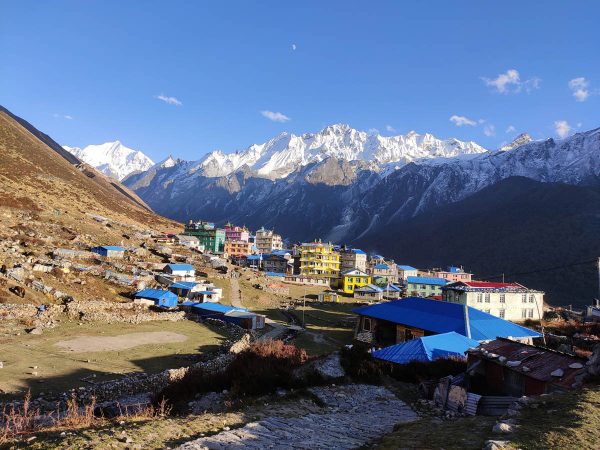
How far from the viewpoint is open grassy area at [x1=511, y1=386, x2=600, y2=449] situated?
955 centimetres

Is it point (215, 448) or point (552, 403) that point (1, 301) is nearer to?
point (215, 448)

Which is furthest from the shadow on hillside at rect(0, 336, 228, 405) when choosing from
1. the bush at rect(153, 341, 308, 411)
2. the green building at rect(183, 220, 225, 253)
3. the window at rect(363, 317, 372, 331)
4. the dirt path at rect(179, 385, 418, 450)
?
the green building at rect(183, 220, 225, 253)

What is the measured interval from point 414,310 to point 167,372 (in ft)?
85.4

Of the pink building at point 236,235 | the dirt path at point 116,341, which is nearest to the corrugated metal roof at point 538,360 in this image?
the dirt path at point 116,341

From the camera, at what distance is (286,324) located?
186ft

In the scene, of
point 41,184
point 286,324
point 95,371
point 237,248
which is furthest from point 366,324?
point 41,184

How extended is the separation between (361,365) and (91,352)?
78.6ft

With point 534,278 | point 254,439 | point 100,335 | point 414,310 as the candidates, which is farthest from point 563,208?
point 254,439

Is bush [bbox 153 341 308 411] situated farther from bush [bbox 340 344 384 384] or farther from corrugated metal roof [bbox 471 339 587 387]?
corrugated metal roof [bbox 471 339 587 387]

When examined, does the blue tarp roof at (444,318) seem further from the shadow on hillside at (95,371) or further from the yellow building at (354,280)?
the yellow building at (354,280)

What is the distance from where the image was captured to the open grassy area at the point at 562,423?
31.3ft

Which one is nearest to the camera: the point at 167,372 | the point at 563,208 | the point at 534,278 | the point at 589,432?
the point at 589,432

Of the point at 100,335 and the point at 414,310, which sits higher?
the point at 414,310

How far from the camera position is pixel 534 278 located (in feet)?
431
